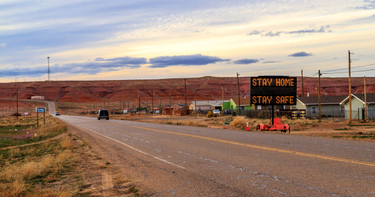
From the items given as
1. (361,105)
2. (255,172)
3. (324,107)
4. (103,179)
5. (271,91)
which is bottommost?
(103,179)

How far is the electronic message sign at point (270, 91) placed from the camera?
83.6ft

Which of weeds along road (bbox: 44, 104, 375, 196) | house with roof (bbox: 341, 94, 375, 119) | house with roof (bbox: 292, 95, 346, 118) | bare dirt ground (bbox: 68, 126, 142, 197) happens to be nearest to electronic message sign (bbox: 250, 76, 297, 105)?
weeds along road (bbox: 44, 104, 375, 196)

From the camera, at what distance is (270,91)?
83.8 ft

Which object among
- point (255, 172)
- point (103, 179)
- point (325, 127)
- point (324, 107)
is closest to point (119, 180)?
point (103, 179)

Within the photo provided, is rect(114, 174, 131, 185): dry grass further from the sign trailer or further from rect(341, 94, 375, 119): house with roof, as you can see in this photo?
rect(341, 94, 375, 119): house with roof

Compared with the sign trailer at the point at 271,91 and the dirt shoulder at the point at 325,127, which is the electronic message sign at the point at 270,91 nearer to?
the sign trailer at the point at 271,91

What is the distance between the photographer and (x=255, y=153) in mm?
13180

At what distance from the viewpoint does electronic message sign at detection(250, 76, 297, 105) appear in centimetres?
2547

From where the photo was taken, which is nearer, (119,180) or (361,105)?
(119,180)

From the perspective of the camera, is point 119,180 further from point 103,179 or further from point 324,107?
point 324,107

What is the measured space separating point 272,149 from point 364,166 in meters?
4.92

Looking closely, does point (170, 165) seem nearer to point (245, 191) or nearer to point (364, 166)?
point (245, 191)

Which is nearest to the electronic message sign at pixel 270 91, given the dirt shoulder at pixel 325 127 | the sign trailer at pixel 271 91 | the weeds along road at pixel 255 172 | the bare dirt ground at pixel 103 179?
the sign trailer at pixel 271 91

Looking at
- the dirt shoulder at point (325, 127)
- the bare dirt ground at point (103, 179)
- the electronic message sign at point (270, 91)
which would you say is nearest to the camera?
the bare dirt ground at point (103, 179)
